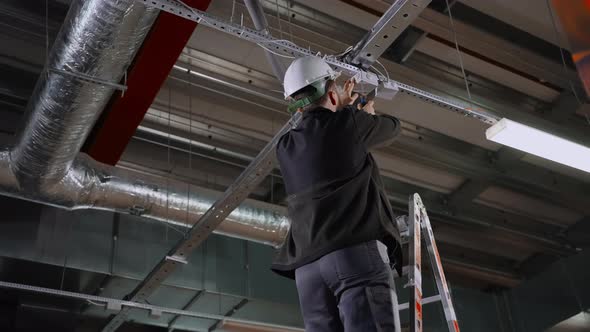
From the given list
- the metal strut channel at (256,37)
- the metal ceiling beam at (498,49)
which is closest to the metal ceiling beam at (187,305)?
the metal ceiling beam at (498,49)

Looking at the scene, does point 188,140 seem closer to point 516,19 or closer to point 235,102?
point 235,102

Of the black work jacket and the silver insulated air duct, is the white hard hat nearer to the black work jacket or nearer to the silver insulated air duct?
the black work jacket

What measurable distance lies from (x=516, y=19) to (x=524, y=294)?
392cm

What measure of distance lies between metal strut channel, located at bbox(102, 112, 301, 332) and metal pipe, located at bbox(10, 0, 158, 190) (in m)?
0.96

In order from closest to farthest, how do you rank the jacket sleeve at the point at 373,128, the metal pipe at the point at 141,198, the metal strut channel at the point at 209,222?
1. the jacket sleeve at the point at 373,128
2. the metal strut channel at the point at 209,222
3. the metal pipe at the point at 141,198

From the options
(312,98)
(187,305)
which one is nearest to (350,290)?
(312,98)

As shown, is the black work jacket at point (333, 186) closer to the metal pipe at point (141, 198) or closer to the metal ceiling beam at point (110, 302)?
the metal pipe at point (141, 198)

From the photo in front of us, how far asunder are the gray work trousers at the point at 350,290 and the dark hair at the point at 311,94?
1.91ft

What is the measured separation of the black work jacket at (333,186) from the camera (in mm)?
1954

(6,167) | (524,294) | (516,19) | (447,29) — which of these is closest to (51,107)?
(6,167)

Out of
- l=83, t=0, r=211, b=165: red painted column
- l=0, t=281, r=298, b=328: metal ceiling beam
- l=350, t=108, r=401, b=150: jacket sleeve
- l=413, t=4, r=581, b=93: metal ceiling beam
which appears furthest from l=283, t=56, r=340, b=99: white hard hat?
l=0, t=281, r=298, b=328: metal ceiling beam

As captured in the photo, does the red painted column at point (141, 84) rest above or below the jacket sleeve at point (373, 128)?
above

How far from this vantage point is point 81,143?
13.6ft

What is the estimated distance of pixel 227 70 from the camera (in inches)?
200
